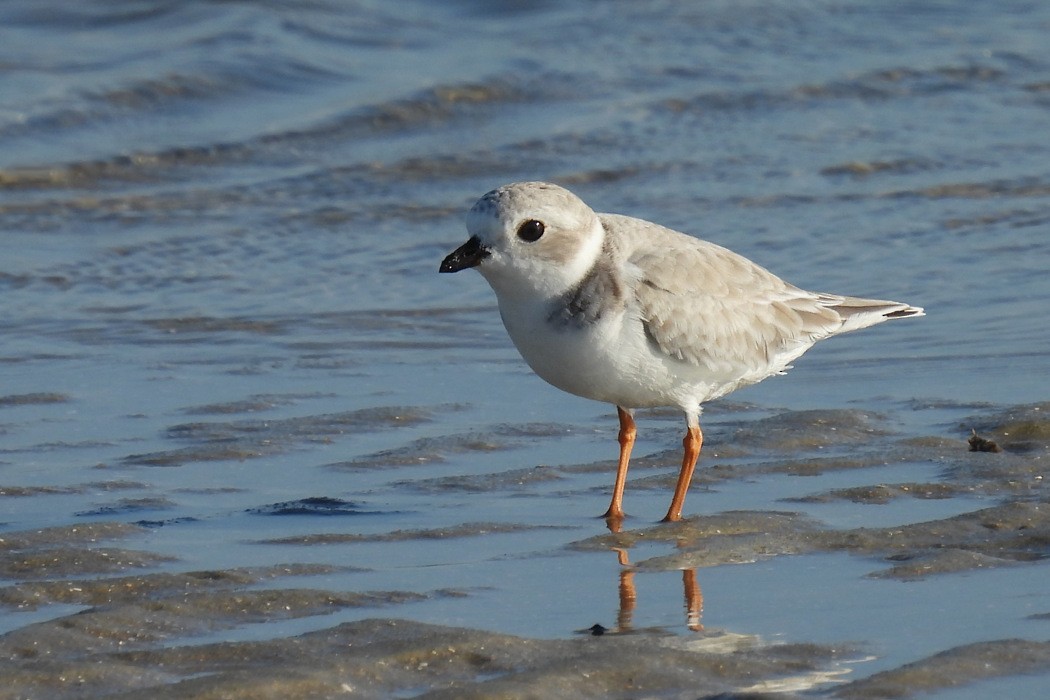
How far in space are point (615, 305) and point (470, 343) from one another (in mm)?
3205

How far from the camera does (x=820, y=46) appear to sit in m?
17.1

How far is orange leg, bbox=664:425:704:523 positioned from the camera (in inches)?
243

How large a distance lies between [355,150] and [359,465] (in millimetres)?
7229

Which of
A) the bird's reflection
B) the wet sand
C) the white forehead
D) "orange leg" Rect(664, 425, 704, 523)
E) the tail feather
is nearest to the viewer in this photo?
the wet sand

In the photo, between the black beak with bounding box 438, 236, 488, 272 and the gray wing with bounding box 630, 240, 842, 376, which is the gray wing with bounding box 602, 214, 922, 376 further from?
the black beak with bounding box 438, 236, 488, 272

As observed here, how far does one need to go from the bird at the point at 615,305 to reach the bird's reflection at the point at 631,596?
0.58 metres

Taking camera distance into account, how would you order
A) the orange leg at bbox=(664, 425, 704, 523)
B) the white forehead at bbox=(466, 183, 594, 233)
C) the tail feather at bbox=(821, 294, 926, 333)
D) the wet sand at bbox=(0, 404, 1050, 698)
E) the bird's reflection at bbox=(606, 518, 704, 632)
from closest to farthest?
the wet sand at bbox=(0, 404, 1050, 698)
the bird's reflection at bbox=(606, 518, 704, 632)
the white forehead at bbox=(466, 183, 594, 233)
the orange leg at bbox=(664, 425, 704, 523)
the tail feather at bbox=(821, 294, 926, 333)

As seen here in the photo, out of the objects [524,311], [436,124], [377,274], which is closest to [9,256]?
[377,274]

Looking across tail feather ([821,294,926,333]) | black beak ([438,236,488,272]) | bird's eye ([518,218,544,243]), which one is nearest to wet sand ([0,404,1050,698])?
tail feather ([821,294,926,333])

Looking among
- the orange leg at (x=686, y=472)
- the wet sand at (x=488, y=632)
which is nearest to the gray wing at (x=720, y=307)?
the orange leg at (x=686, y=472)

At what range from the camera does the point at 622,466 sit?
254 inches

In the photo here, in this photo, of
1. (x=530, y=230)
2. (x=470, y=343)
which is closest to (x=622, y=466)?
(x=530, y=230)

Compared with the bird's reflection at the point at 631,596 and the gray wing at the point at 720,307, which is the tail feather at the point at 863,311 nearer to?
the gray wing at the point at 720,307

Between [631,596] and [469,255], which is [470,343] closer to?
[469,255]
